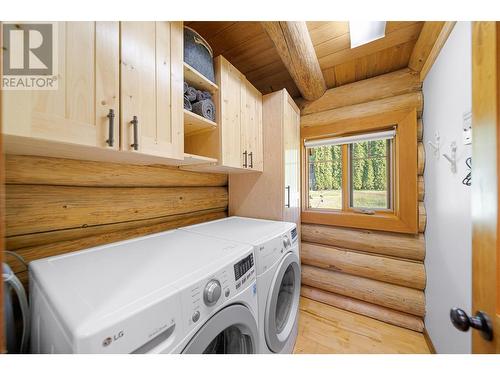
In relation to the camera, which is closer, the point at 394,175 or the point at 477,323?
the point at 477,323

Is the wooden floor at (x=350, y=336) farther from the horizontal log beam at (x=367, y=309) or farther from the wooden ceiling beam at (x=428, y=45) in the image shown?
the wooden ceiling beam at (x=428, y=45)

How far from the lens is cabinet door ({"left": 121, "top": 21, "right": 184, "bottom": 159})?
74cm

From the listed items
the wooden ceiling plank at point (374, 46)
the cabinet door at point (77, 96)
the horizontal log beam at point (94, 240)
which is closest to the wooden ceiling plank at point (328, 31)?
the wooden ceiling plank at point (374, 46)

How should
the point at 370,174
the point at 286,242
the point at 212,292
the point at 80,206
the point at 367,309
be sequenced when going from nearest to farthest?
the point at 212,292, the point at 80,206, the point at 286,242, the point at 367,309, the point at 370,174

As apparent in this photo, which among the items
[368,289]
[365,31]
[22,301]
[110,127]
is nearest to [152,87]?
[110,127]

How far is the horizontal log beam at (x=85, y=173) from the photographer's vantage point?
79 centimetres

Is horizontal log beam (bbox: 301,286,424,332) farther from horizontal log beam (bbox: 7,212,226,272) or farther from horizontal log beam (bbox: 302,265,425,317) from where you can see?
horizontal log beam (bbox: 7,212,226,272)

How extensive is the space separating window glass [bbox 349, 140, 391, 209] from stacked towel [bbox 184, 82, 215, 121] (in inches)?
59.1

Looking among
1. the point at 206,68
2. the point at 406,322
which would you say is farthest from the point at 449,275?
the point at 206,68

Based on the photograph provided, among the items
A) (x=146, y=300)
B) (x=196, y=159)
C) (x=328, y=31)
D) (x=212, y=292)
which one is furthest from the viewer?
(x=328, y=31)

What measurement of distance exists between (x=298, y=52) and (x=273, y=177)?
0.89 m

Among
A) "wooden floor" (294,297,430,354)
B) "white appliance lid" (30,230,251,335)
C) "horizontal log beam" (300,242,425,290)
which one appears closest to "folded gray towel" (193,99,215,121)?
"white appliance lid" (30,230,251,335)

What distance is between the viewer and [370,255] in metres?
1.78

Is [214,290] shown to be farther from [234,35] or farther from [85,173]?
[234,35]
